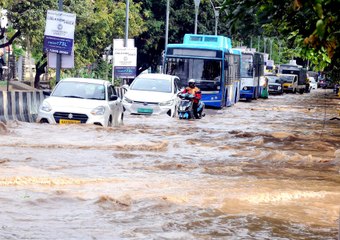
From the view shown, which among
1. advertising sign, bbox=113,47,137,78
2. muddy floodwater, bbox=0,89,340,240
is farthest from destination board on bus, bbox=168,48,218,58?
muddy floodwater, bbox=0,89,340,240

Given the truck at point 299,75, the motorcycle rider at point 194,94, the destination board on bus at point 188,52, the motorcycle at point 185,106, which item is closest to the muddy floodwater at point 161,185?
the motorcycle at point 185,106

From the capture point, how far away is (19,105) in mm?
23547

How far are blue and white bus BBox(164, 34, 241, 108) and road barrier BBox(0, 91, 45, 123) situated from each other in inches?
455

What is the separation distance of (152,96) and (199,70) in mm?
8097

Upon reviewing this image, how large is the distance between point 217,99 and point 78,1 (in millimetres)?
12551

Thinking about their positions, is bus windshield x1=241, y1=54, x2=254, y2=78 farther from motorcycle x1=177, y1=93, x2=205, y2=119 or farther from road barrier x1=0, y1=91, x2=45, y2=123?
road barrier x1=0, y1=91, x2=45, y2=123

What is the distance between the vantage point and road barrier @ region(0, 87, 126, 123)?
73.9 feet

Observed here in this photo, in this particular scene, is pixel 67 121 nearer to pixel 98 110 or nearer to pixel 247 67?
pixel 98 110

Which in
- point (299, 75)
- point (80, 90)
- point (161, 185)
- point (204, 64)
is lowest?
point (299, 75)

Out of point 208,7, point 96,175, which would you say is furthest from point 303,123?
point 208,7

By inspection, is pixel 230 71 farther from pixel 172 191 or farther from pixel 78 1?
pixel 172 191

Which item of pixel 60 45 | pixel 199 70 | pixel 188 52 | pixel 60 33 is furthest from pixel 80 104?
pixel 199 70

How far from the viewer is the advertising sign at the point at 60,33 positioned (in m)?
25.3

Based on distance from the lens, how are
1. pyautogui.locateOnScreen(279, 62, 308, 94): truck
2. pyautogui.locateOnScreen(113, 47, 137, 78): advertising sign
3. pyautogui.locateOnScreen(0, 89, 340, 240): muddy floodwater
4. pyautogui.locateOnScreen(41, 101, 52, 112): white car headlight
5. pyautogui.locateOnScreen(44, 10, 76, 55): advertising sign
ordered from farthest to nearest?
pyautogui.locateOnScreen(279, 62, 308, 94): truck → pyautogui.locateOnScreen(113, 47, 137, 78): advertising sign → pyautogui.locateOnScreen(44, 10, 76, 55): advertising sign → pyautogui.locateOnScreen(41, 101, 52, 112): white car headlight → pyautogui.locateOnScreen(0, 89, 340, 240): muddy floodwater
